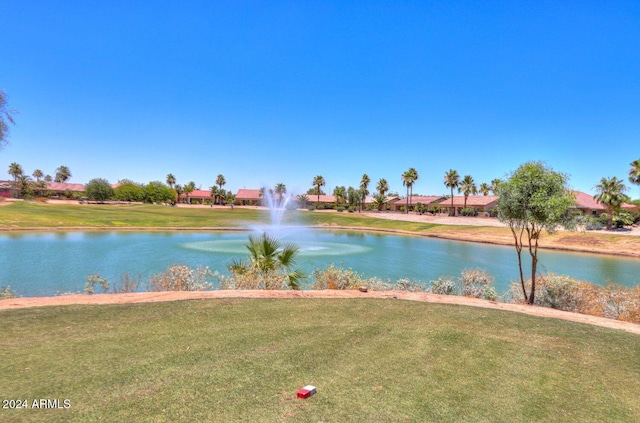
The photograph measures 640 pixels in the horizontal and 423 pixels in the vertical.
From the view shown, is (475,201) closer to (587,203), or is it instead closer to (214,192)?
(587,203)

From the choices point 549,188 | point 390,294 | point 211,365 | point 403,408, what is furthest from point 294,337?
point 549,188

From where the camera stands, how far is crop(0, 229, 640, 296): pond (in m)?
18.5

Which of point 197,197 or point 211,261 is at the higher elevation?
point 197,197

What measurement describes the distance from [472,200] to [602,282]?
69362mm

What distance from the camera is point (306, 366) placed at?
5.22m

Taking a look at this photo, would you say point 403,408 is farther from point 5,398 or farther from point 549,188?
point 549,188

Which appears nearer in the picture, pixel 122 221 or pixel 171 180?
pixel 122 221

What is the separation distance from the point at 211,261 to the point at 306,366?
67.0 ft

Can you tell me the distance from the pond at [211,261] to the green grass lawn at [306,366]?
8.83 meters

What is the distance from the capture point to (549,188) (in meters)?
11.8

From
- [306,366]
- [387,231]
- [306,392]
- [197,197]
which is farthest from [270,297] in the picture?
[197,197]

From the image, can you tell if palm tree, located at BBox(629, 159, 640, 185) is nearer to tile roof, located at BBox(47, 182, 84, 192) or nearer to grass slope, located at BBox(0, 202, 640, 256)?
grass slope, located at BBox(0, 202, 640, 256)

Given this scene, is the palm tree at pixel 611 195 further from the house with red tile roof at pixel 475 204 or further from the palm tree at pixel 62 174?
the palm tree at pixel 62 174

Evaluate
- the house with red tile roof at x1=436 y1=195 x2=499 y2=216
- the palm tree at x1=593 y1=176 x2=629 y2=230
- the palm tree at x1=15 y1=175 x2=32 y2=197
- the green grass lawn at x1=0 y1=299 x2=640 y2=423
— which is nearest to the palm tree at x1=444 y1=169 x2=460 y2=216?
the house with red tile roof at x1=436 y1=195 x2=499 y2=216
